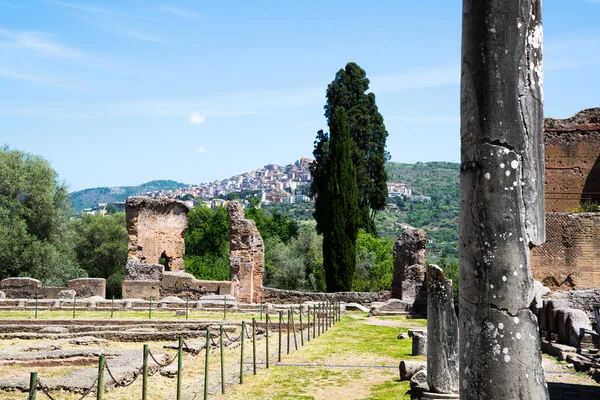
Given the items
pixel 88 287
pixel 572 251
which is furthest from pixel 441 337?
pixel 88 287

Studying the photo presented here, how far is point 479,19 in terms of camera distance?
594 centimetres

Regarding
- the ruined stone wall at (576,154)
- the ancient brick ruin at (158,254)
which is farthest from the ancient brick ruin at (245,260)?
the ruined stone wall at (576,154)

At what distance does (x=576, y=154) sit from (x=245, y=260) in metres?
15.2

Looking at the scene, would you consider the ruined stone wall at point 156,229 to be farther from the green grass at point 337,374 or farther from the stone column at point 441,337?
the stone column at point 441,337

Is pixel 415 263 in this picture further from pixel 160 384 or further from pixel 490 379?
pixel 490 379

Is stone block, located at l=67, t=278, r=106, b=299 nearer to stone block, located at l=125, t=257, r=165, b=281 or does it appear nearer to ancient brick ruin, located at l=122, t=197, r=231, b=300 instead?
ancient brick ruin, located at l=122, t=197, r=231, b=300

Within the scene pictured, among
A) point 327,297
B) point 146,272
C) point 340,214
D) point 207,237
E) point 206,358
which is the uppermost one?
point 340,214

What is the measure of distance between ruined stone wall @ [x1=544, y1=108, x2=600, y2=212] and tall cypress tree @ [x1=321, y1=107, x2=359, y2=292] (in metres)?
9.56

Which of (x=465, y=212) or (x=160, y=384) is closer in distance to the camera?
(x=465, y=212)

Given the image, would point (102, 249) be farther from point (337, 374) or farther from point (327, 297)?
point (337, 374)

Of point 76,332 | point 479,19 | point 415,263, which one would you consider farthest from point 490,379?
point 415,263

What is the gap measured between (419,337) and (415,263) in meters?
14.4

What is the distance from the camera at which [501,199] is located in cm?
582

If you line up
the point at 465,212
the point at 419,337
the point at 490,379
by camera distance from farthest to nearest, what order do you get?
1. the point at 419,337
2. the point at 465,212
3. the point at 490,379
